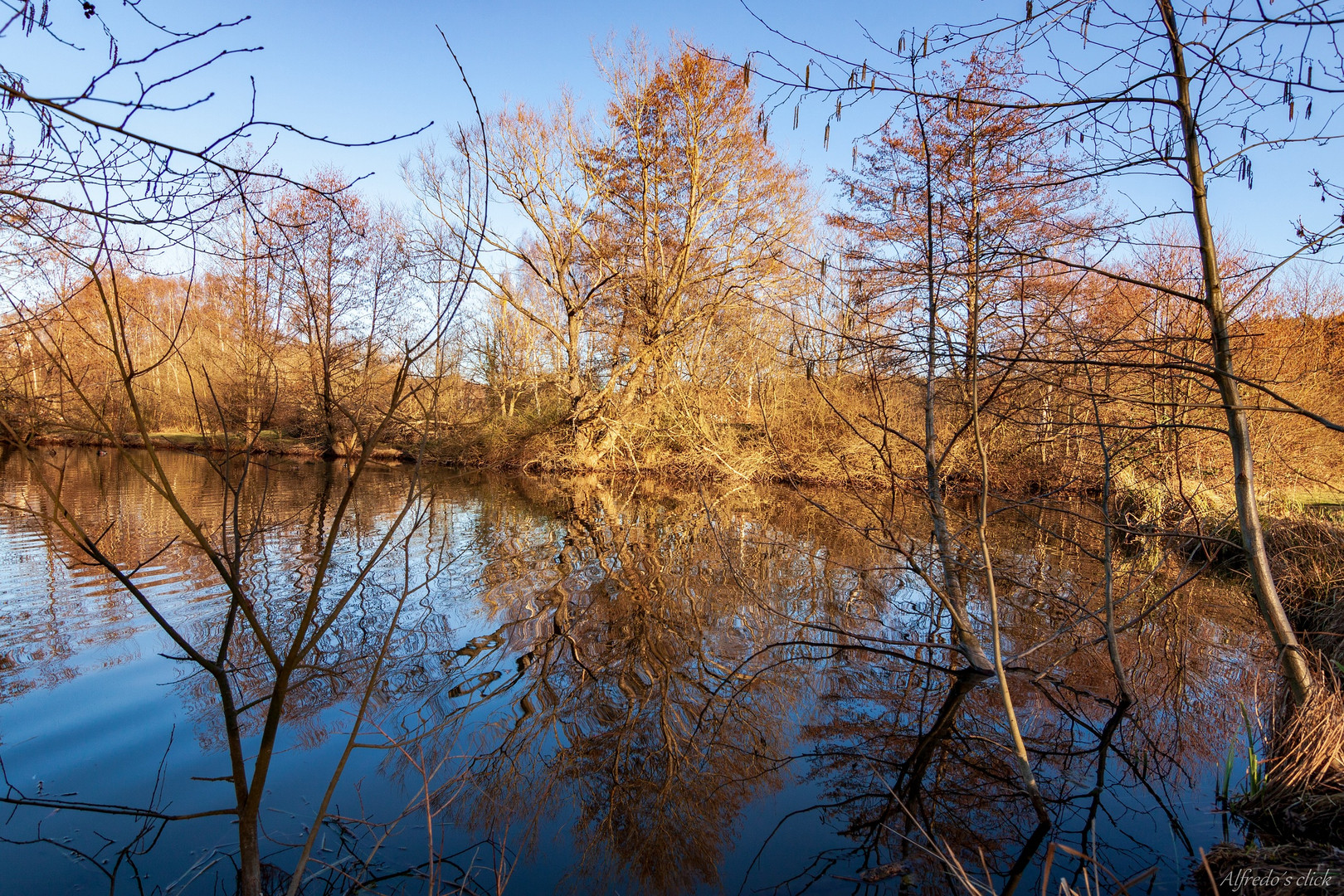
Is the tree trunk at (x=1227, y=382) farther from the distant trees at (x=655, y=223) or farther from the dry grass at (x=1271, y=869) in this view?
the distant trees at (x=655, y=223)

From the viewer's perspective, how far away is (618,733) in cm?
398

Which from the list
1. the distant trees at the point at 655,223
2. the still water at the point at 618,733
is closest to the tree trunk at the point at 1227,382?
the still water at the point at 618,733

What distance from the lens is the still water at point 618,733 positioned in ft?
9.46

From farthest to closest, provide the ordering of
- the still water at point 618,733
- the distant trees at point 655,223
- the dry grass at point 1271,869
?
the distant trees at point 655,223, the still water at point 618,733, the dry grass at point 1271,869

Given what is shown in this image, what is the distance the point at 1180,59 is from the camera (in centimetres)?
298

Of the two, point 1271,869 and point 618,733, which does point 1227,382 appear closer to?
point 1271,869

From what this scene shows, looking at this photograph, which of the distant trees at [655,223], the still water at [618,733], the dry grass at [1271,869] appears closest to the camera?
the dry grass at [1271,869]

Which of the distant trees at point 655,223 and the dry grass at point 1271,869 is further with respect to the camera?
the distant trees at point 655,223

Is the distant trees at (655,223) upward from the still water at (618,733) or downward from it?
upward

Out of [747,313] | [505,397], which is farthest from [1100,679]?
[505,397]

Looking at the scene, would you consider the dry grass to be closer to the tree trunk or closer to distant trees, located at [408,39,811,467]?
the tree trunk

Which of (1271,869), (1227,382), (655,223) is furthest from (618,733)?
(655,223)

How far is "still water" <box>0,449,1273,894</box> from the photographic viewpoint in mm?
2885

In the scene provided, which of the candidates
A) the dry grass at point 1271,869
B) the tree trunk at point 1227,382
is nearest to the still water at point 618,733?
the dry grass at point 1271,869
